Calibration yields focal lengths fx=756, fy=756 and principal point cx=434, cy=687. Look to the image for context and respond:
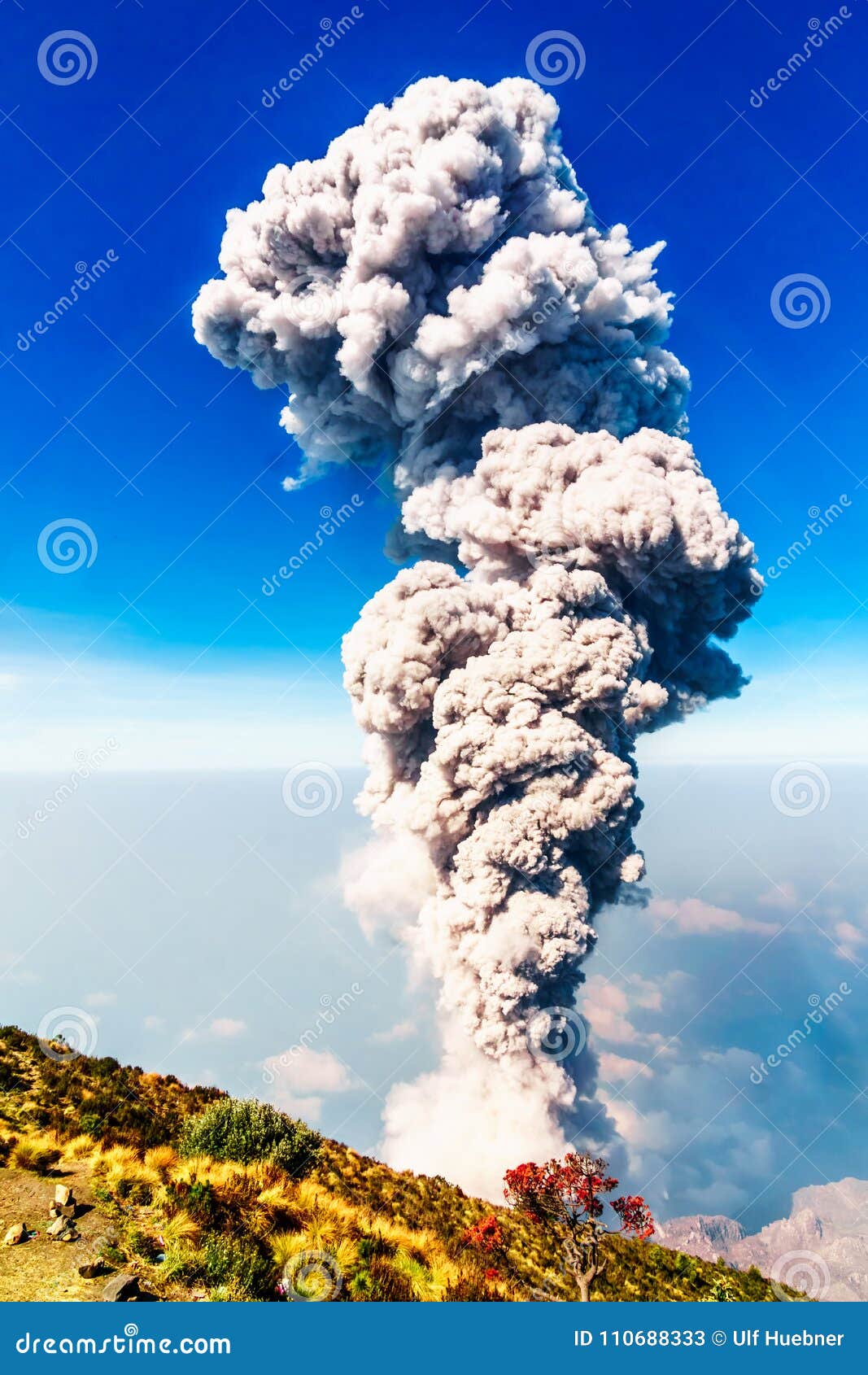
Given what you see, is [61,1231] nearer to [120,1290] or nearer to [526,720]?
[120,1290]

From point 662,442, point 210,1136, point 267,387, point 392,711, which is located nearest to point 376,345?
point 267,387

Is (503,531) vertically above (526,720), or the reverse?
(503,531)

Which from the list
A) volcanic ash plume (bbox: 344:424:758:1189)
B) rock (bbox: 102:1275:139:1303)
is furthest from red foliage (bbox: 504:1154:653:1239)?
volcanic ash plume (bbox: 344:424:758:1189)

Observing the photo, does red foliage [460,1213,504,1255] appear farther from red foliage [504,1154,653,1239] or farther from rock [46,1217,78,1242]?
rock [46,1217,78,1242]

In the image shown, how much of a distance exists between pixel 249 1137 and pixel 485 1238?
4509mm

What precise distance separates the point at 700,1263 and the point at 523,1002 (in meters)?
8.60

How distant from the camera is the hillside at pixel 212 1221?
8695mm

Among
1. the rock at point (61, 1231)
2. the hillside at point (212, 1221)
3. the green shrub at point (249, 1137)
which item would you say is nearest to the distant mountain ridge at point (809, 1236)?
the hillside at point (212, 1221)

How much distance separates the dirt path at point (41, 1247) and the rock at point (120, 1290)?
0.12 metres

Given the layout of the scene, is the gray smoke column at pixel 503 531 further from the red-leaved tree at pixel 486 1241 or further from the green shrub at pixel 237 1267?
the green shrub at pixel 237 1267

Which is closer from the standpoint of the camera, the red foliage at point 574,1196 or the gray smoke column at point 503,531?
the red foliage at point 574,1196

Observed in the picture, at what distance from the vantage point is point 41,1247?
8578 mm

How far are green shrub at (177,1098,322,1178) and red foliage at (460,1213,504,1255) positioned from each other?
9.73 ft

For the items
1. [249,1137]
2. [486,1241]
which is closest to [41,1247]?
[249,1137]
